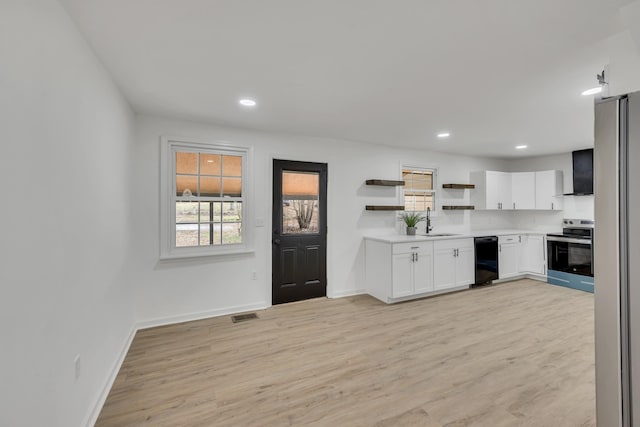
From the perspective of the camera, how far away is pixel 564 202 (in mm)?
5543

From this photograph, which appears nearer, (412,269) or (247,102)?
(247,102)

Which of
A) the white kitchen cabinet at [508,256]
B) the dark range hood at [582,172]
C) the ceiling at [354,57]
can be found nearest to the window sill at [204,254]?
the ceiling at [354,57]

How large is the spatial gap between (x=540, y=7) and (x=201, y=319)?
4.16 meters

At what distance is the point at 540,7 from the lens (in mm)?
1500

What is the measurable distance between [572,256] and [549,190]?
53.9 inches

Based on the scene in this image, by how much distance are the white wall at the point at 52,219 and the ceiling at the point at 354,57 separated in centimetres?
39

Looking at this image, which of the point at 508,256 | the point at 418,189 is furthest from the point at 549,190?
the point at 418,189

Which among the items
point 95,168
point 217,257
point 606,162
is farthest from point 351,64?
point 217,257

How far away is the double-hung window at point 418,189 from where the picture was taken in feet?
16.9

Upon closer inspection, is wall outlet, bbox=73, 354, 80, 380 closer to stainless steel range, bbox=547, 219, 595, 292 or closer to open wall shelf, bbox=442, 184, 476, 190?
open wall shelf, bbox=442, 184, 476, 190

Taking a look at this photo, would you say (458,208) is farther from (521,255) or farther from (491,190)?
(521,255)

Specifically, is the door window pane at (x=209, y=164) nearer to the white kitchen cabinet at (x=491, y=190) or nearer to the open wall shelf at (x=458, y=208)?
the open wall shelf at (x=458, y=208)

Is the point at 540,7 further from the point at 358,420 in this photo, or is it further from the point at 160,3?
the point at 358,420

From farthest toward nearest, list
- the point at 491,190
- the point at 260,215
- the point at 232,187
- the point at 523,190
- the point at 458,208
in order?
the point at 523,190
the point at 491,190
the point at 458,208
the point at 260,215
the point at 232,187
